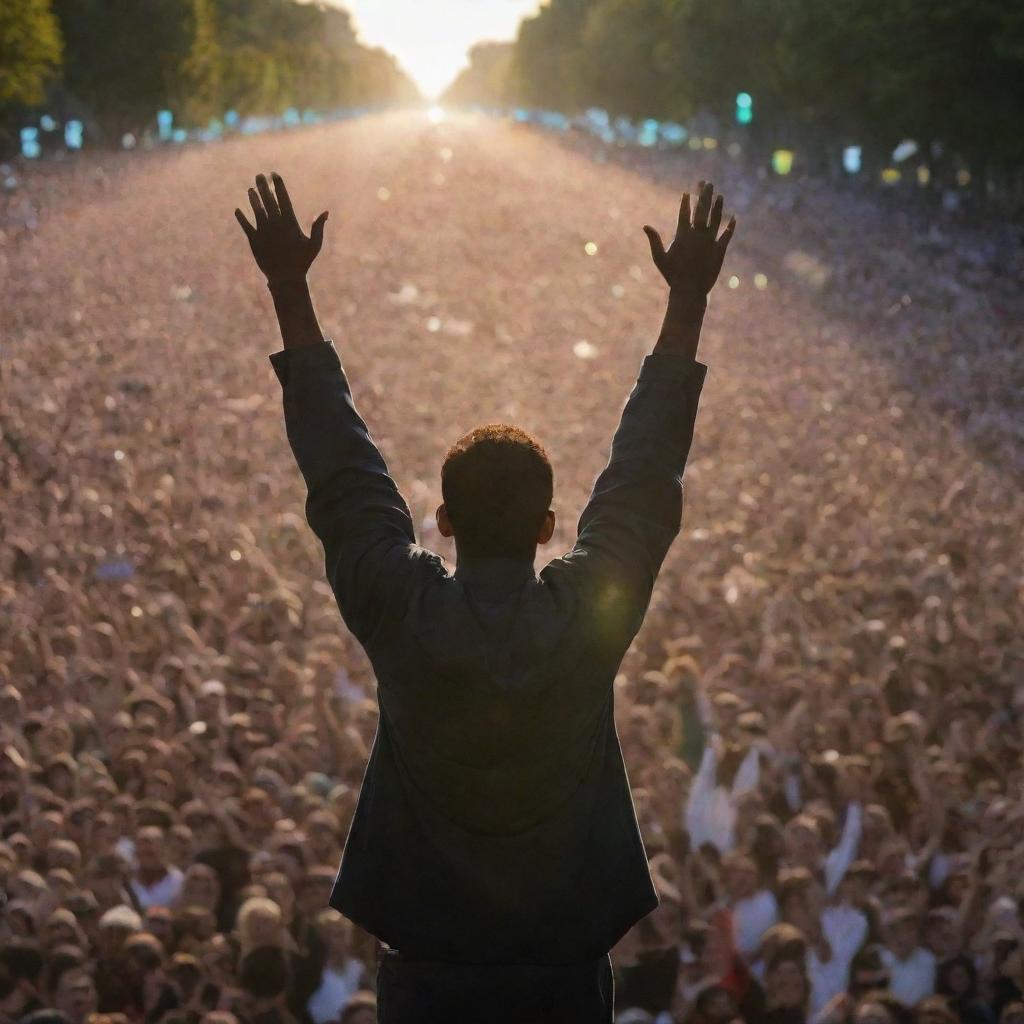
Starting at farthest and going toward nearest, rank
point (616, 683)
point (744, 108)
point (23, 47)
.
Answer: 1. point (744, 108)
2. point (23, 47)
3. point (616, 683)

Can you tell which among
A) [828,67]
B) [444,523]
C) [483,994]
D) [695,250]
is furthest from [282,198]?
[828,67]

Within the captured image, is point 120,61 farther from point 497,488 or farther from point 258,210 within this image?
point 497,488

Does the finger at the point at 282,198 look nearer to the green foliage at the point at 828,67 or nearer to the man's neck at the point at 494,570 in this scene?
the man's neck at the point at 494,570

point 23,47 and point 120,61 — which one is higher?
point 23,47

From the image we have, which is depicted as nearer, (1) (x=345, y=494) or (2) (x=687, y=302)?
(1) (x=345, y=494)

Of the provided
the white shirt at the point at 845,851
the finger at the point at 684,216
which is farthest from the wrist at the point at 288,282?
the white shirt at the point at 845,851

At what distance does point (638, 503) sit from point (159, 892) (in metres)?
4.86

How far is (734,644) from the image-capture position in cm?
1053

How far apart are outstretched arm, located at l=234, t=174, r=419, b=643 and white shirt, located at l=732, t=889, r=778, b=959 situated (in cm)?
430

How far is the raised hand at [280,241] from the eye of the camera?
3057 millimetres

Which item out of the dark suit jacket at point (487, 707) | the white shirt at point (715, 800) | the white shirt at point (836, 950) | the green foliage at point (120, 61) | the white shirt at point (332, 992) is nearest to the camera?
the dark suit jacket at point (487, 707)

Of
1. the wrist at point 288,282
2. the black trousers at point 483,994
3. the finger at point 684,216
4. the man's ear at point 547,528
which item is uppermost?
the finger at point 684,216

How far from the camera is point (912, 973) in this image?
6.56m

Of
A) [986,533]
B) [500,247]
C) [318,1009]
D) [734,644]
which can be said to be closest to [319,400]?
[318,1009]
